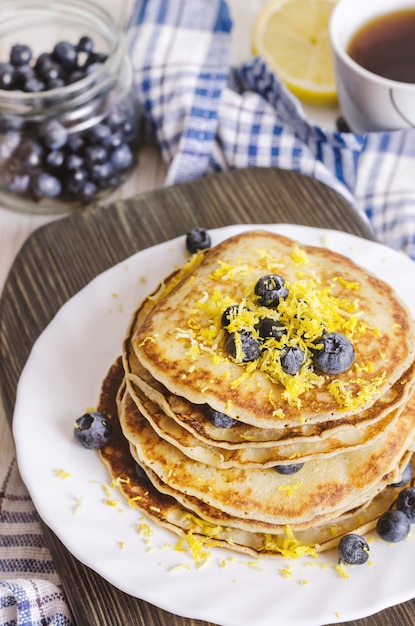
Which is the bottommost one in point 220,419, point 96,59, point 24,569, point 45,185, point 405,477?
point 24,569

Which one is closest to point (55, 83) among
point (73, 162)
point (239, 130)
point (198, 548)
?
point (73, 162)

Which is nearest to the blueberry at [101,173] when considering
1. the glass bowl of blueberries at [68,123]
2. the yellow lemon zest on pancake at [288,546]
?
the glass bowl of blueberries at [68,123]

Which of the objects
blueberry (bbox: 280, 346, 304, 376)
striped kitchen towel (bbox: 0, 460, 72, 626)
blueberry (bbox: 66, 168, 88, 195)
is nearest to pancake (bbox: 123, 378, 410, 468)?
blueberry (bbox: 280, 346, 304, 376)

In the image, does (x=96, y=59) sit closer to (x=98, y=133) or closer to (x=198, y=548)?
(x=98, y=133)

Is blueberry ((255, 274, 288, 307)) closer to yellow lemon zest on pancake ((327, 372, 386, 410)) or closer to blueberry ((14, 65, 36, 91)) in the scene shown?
yellow lemon zest on pancake ((327, 372, 386, 410))

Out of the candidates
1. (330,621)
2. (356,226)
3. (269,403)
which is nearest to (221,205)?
(356,226)
